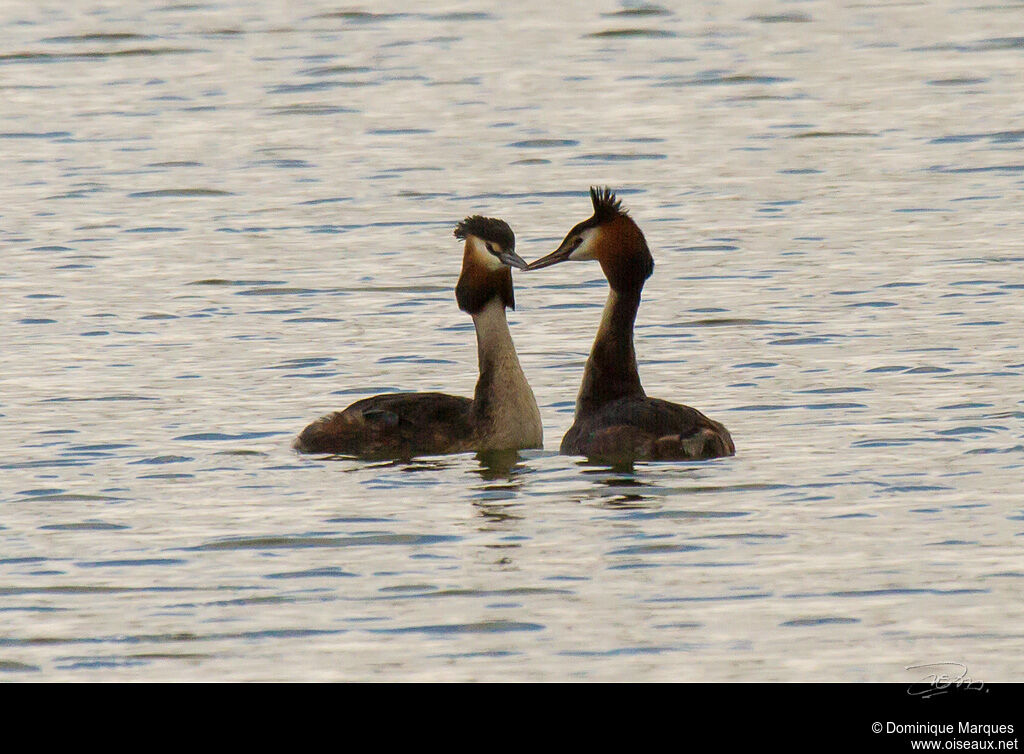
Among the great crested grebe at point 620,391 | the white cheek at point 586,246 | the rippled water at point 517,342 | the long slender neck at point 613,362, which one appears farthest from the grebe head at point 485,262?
the rippled water at point 517,342

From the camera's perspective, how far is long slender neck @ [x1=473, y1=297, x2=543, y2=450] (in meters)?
13.3

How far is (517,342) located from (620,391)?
354 centimetres

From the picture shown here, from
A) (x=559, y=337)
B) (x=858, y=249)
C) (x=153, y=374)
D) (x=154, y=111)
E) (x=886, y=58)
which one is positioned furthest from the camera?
(x=886, y=58)

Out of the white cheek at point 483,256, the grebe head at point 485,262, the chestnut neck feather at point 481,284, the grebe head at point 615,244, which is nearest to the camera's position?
the grebe head at point 485,262

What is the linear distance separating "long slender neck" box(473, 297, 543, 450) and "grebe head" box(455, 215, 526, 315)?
75 millimetres

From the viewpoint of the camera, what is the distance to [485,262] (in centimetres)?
1359

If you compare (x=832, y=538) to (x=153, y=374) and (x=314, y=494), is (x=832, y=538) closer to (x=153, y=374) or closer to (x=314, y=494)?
(x=314, y=494)

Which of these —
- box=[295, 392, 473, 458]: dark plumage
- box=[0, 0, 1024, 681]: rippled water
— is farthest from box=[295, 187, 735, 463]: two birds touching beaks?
box=[0, 0, 1024, 681]: rippled water

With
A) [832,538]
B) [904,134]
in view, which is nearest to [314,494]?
[832,538]

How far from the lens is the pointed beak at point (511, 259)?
1329 centimetres

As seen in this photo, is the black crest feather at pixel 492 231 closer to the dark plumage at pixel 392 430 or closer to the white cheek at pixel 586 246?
the white cheek at pixel 586 246

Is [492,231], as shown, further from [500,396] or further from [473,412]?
[473,412]

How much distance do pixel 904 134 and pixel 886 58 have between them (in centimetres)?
552

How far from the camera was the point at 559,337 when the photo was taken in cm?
1716
